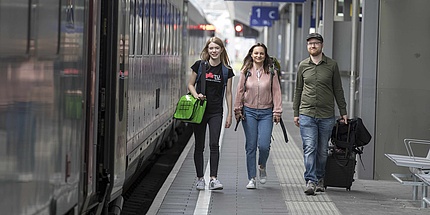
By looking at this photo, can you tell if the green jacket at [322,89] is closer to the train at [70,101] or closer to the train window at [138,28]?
the train at [70,101]

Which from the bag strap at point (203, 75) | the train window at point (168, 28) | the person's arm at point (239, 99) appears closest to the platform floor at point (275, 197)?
the person's arm at point (239, 99)

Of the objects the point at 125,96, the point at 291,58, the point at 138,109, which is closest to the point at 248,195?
the point at 138,109

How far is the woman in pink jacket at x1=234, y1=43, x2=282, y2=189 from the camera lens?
478 inches

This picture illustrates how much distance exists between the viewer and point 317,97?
11.8 metres

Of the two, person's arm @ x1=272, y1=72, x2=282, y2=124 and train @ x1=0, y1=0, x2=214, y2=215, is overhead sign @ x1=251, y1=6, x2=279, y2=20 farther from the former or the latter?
train @ x1=0, y1=0, x2=214, y2=215

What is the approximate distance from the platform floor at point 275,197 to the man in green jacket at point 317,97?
629 millimetres

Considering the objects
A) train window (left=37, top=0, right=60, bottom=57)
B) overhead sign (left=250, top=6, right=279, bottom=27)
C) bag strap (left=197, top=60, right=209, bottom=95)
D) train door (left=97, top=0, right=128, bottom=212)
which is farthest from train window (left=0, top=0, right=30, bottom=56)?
overhead sign (left=250, top=6, right=279, bottom=27)

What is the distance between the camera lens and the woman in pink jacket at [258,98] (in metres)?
12.1

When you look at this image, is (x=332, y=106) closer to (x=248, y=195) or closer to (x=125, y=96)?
(x=248, y=195)

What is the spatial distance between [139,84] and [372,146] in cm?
417

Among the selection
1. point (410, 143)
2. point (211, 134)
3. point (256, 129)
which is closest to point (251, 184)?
point (256, 129)

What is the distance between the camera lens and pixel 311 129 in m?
11.9

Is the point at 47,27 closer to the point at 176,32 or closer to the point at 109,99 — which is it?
the point at 109,99

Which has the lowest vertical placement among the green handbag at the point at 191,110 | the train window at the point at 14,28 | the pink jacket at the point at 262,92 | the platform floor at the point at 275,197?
the platform floor at the point at 275,197
